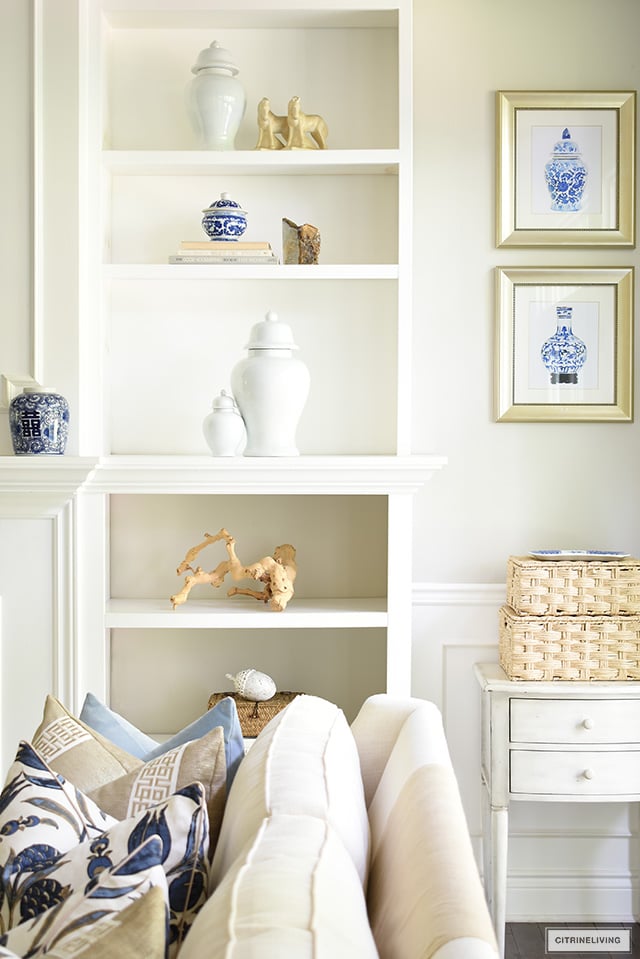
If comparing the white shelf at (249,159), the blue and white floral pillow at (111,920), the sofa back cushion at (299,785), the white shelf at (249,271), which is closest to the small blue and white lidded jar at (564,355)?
the white shelf at (249,271)

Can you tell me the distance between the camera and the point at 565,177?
292 centimetres

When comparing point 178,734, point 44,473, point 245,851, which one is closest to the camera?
point 245,851

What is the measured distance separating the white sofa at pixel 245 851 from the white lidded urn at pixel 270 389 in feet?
3.93

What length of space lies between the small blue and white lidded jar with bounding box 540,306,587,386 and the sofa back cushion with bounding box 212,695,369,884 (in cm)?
178

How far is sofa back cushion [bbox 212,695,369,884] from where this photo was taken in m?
1.09

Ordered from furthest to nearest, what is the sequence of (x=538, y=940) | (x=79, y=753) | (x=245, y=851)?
1. (x=538, y=940)
2. (x=79, y=753)
3. (x=245, y=851)

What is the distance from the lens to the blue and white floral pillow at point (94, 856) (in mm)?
999

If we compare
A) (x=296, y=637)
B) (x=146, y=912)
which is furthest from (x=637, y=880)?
(x=146, y=912)

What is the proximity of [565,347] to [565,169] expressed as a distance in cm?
52

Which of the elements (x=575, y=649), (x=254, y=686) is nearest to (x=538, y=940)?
(x=575, y=649)

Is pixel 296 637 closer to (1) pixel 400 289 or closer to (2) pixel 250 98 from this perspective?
(1) pixel 400 289

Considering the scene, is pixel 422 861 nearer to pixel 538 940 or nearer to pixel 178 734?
pixel 178 734

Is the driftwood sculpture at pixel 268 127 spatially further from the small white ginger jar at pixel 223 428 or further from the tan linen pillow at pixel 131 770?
the tan linen pillow at pixel 131 770

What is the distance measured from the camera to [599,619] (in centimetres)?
260
